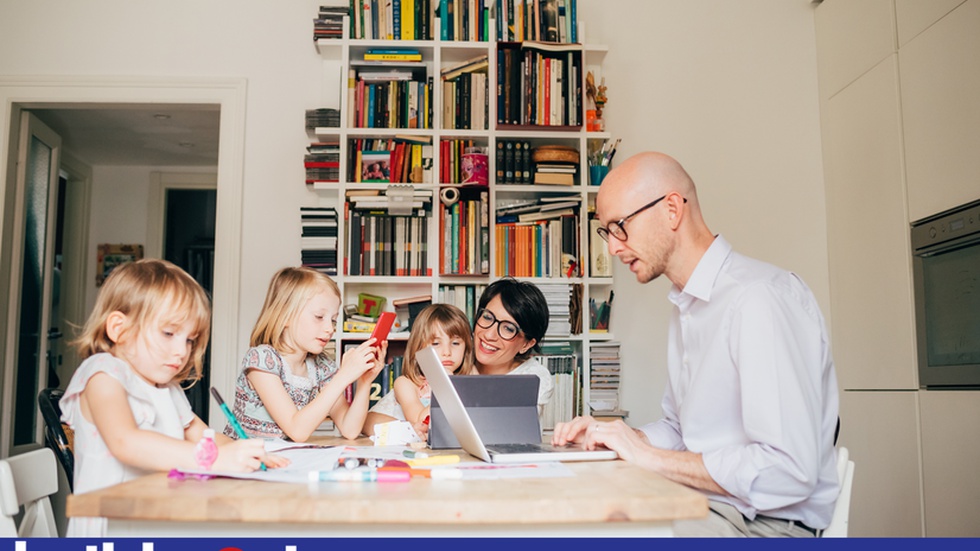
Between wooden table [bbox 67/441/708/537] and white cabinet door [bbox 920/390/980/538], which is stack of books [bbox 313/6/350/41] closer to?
white cabinet door [bbox 920/390/980/538]

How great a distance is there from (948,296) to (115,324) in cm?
267

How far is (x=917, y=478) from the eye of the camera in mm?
2928

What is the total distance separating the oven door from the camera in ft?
8.76

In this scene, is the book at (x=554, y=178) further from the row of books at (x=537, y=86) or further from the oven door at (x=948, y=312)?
the oven door at (x=948, y=312)

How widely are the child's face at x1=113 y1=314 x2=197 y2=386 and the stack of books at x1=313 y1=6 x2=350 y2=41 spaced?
2525 millimetres

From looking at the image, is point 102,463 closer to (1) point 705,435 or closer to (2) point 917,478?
(1) point 705,435

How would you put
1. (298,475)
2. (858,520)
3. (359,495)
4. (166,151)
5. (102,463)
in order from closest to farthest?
1. (359,495)
2. (298,475)
3. (102,463)
4. (858,520)
5. (166,151)

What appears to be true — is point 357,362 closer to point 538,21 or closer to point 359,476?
point 359,476

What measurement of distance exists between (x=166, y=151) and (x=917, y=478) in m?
5.44

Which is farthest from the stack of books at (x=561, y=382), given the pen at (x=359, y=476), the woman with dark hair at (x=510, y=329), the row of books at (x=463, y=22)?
the pen at (x=359, y=476)

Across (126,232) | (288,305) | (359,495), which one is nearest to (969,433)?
(288,305)

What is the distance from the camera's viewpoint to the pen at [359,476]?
1152 mm

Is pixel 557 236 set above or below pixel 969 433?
above

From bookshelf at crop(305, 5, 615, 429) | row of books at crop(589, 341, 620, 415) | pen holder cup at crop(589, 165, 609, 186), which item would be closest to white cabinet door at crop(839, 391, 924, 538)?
row of books at crop(589, 341, 620, 415)
